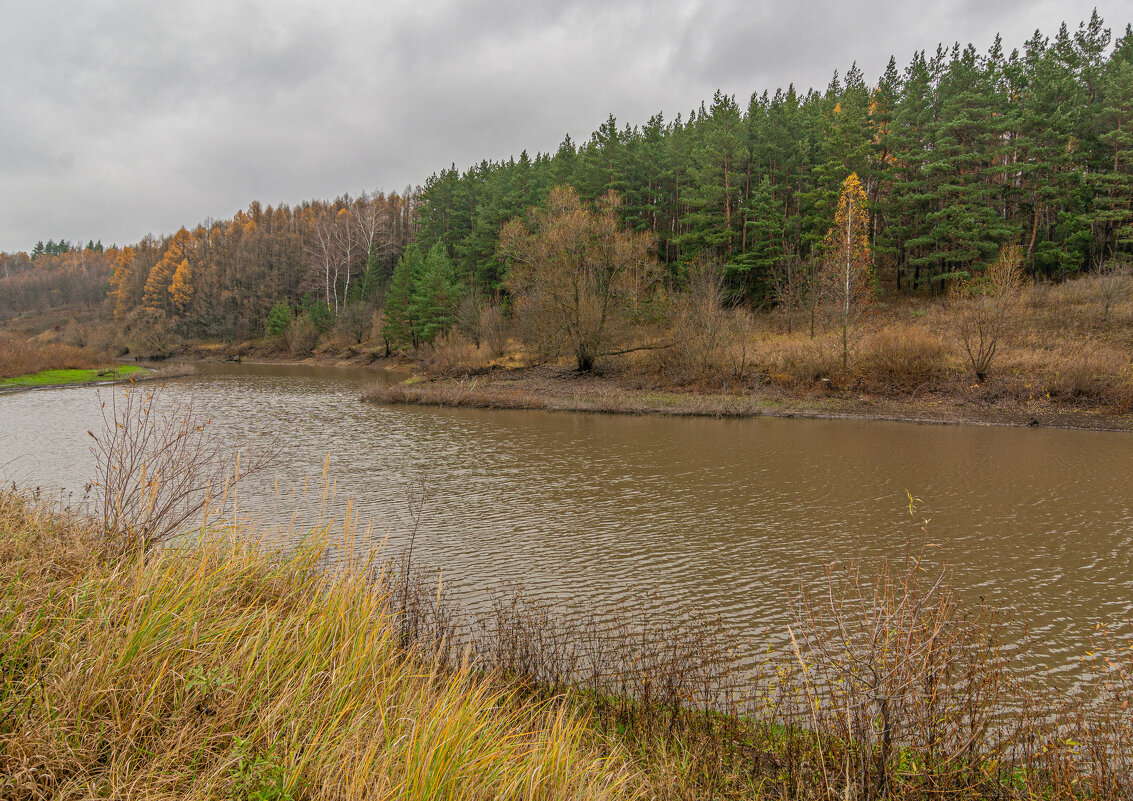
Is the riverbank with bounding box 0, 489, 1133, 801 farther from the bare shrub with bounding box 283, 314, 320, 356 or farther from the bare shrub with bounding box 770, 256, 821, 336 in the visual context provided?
the bare shrub with bounding box 283, 314, 320, 356

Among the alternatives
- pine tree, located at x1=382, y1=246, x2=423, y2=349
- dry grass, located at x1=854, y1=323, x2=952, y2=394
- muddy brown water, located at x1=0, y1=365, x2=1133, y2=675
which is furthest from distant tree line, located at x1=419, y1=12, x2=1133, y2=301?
muddy brown water, located at x1=0, y1=365, x2=1133, y2=675

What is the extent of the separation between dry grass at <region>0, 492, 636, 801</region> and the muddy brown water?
210cm

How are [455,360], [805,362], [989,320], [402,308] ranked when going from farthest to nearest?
1. [402,308]
2. [455,360]
3. [805,362]
4. [989,320]

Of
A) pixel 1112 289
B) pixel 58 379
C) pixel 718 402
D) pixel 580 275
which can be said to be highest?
pixel 580 275

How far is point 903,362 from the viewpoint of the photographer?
2823 centimetres

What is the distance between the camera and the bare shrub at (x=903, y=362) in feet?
91.3

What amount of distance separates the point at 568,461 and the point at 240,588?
534 inches

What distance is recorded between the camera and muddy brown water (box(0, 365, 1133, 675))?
8.48m

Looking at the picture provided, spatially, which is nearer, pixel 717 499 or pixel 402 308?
pixel 717 499

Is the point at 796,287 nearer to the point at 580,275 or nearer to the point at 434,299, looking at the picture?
the point at 580,275

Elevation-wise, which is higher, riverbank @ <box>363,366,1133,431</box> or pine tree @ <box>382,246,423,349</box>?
pine tree @ <box>382,246,423,349</box>

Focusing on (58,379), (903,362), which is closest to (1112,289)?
(903,362)

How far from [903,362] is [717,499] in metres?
20.5

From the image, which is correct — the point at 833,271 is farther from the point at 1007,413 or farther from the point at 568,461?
the point at 568,461
